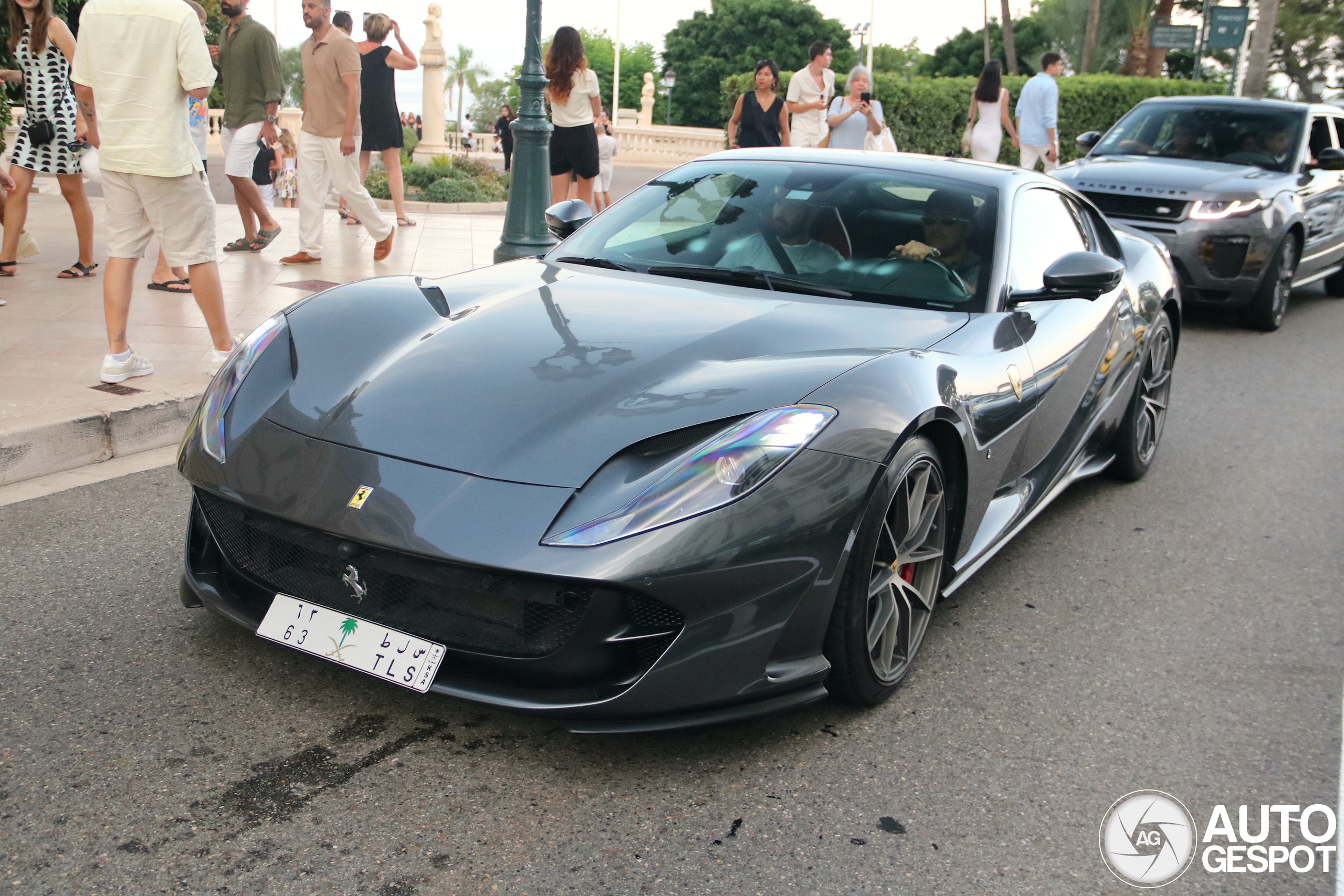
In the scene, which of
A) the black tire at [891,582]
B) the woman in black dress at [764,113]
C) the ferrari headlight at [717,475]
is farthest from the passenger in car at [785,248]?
the woman in black dress at [764,113]

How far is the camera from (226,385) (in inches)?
126

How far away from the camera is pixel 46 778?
255cm

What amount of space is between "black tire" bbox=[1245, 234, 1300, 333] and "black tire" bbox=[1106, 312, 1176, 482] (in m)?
3.92

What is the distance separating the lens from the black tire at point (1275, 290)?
8914 millimetres

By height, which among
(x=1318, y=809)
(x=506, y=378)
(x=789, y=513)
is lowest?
(x=1318, y=809)

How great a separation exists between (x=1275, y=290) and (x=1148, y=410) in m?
4.51

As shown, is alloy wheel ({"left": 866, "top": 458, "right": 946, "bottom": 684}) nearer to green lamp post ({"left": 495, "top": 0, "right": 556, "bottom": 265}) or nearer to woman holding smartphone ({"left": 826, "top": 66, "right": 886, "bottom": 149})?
green lamp post ({"left": 495, "top": 0, "right": 556, "bottom": 265})

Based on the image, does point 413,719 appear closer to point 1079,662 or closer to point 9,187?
point 1079,662

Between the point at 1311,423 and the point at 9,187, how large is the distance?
803 centimetres

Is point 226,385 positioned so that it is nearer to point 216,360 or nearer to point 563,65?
point 216,360

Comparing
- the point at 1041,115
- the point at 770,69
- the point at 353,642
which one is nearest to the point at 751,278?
the point at 353,642

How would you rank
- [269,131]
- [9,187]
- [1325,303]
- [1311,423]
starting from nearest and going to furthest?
[1311,423]
[9,187]
[269,131]
[1325,303]

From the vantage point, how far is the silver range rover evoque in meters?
8.68

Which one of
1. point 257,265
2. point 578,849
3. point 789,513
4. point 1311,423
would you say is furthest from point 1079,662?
point 257,265
